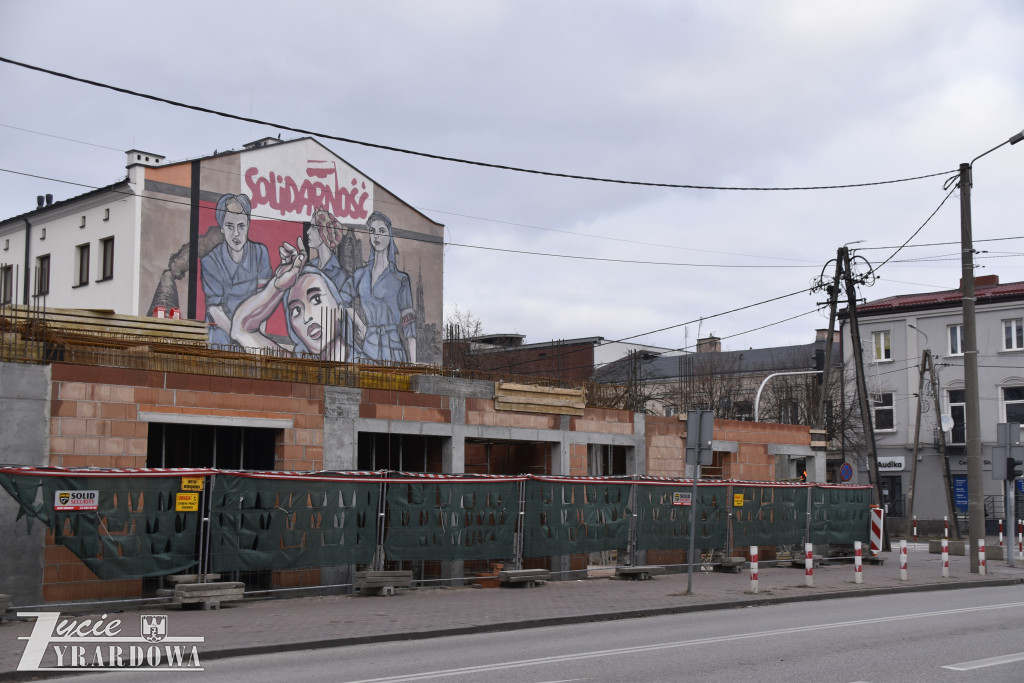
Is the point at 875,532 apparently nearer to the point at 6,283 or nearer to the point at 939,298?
the point at 6,283

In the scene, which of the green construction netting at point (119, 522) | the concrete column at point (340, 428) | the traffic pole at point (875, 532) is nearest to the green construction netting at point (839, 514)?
the traffic pole at point (875, 532)

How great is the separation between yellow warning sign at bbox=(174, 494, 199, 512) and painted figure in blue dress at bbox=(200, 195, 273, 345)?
653 inches

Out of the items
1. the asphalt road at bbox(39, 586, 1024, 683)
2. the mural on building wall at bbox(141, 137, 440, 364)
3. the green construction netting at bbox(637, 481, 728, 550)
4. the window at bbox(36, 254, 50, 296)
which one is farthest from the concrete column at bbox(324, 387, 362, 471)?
the window at bbox(36, 254, 50, 296)

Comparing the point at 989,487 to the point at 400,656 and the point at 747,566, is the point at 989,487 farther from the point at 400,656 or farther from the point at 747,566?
the point at 400,656

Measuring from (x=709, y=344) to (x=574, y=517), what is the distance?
60.9m

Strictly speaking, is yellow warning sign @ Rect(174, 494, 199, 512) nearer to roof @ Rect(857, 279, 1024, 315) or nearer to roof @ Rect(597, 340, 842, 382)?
roof @ Rect(857, 279, 1024, 315)

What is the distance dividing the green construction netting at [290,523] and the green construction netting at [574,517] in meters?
3.47

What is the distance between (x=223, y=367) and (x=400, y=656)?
371 inches

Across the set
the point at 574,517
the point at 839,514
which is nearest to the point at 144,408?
the point at 574,517

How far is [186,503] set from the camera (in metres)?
15.5

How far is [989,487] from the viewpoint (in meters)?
51.2

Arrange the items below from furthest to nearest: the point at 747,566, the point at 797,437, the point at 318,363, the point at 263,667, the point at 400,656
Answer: the point at 797,437, the point at 747,566, the point at 318,363, the point at 400,656, the point at 263,667

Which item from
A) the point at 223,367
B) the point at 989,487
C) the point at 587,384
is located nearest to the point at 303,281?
the point at 587,384

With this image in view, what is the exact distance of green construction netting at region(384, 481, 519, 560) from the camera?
1814cm
